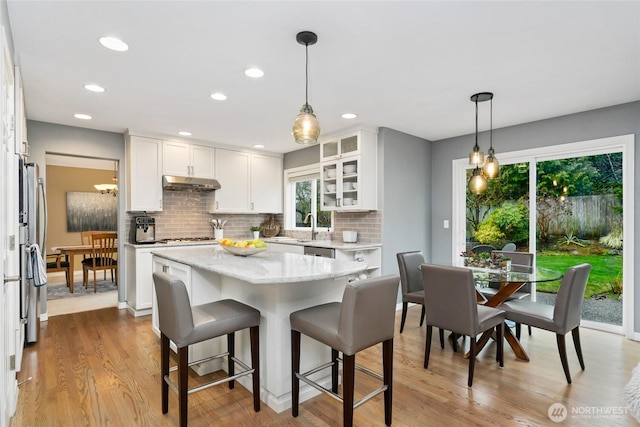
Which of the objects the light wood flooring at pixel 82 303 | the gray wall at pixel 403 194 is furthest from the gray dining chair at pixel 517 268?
the light wood flooring at pixel 82 303

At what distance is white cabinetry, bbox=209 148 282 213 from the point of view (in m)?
5.44

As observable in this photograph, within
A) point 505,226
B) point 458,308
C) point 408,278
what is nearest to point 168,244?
point 408,278

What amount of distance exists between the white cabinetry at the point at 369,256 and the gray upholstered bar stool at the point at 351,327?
2104 mm

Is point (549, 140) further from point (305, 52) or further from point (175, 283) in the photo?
point (175, 283)

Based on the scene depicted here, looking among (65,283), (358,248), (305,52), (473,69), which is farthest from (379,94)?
(65,283)

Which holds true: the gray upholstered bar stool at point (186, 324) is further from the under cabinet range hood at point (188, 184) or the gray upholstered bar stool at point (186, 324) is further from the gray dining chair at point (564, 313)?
the under cabinet range hood at point (188, 184)

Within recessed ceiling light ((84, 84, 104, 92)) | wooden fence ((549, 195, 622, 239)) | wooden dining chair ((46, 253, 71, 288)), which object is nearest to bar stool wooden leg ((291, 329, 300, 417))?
recessed ceiling light ((84, 84, 104, 92))

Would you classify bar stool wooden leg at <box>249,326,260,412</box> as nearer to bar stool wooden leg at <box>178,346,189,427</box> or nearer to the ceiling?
bar stool wooden leg at <box>178,346,189,427</box>

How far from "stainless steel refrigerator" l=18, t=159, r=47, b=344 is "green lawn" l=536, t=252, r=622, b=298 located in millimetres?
5143

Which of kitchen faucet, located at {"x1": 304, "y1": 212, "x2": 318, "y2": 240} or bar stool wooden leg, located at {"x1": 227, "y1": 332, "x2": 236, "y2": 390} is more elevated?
kitchen faucet, located at {"x1": 304, "y1": 212, "x2": 318, "y2": 240}

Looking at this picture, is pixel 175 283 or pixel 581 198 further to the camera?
pixel 581 198

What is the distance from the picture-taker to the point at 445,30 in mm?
2152

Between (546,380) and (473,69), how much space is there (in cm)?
243

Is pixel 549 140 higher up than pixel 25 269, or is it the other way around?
pixel 549 140
